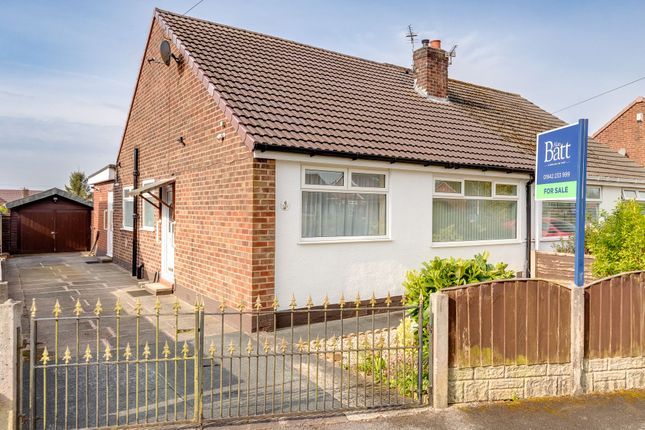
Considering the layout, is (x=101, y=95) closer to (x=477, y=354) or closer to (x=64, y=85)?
(x=64, y=85)

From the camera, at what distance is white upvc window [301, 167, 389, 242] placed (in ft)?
26.6

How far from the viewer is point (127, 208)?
14.6m

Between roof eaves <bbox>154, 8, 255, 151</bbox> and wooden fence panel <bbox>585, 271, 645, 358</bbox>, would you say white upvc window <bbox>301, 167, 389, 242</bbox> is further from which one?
wooden fence panel <bbox>585, 271, 645, 358</bbox>

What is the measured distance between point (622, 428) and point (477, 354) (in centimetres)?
141

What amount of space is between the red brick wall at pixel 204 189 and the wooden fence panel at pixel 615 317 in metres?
4.50

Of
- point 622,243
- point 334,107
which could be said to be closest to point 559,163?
point 622,243

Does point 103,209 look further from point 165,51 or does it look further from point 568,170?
point 568,170

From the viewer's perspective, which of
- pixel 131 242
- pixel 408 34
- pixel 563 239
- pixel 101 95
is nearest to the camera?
pixel 563 239

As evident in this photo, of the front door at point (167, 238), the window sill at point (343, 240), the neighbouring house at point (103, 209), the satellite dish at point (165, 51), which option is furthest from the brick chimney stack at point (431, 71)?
the neighbouring house at point (103, 209)

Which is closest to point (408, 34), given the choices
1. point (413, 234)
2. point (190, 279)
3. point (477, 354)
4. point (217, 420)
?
point (413, 234)

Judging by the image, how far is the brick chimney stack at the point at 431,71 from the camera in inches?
517

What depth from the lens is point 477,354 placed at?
4820mm

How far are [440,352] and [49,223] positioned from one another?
894 inches

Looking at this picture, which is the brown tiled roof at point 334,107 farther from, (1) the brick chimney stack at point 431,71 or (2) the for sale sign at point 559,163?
(2) the for sale sign at point 559,163
